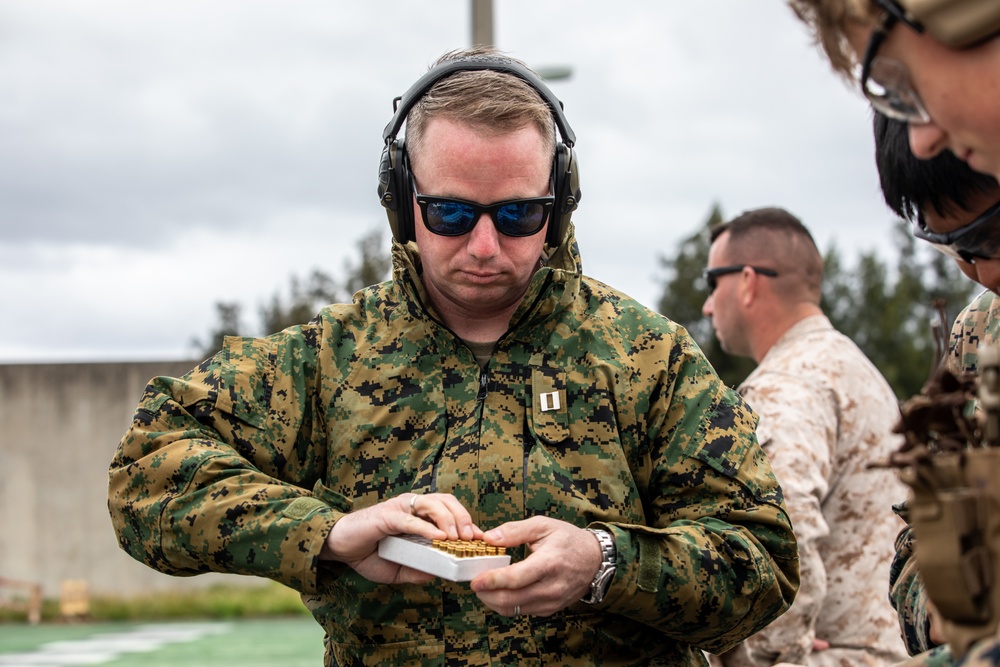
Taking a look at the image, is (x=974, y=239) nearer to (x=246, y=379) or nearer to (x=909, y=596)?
(x=909, y=596)

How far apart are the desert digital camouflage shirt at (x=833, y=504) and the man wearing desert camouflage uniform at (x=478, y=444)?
4.51 feet

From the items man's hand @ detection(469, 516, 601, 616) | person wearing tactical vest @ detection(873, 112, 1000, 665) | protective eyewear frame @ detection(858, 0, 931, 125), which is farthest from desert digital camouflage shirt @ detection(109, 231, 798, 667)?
protective eyewear frame @ detection(858, 0, 931, 125)

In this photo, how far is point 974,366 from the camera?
2666mm

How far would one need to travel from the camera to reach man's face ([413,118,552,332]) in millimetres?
2854

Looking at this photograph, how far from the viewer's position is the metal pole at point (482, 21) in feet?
32.0

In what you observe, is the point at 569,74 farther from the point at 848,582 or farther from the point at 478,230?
the point at 478,230

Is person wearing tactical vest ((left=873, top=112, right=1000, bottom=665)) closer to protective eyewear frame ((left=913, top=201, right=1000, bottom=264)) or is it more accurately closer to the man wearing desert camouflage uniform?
protective eyewear frame ((left=913, top=201, right=1000, bottom=264))

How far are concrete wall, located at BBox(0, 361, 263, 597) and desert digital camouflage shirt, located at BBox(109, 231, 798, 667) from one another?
15.8m

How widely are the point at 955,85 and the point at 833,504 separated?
325 centimetres

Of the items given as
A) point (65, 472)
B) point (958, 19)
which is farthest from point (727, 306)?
point (65, 472)

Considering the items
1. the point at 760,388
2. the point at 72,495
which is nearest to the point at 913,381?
the point at 72,495

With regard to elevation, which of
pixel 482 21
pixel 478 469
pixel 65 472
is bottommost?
pixel 65 472

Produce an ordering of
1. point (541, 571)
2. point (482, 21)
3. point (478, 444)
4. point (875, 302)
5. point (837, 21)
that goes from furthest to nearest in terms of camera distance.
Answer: point (875, 302) → point (482, 21) → point (478, 444) → point (541, 571) → point (837, 21)

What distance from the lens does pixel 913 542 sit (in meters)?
A: 2.58
